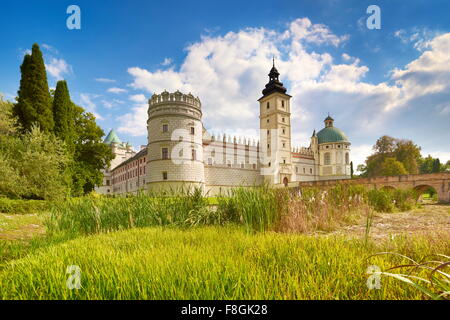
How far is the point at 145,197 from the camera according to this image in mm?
7152

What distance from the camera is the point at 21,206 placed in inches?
469

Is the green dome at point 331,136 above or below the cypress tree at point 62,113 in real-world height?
above

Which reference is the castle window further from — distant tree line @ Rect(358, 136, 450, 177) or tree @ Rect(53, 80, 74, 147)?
distant tree line @ Rect(358, 136, 450, 177)

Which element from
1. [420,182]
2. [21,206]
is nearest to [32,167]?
[21,206]

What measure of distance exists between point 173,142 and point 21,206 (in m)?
19.5

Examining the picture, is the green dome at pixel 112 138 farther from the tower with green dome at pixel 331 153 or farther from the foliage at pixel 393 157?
the foliage at pixel 393 157

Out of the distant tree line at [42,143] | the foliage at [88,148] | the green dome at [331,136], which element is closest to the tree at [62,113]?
the distant tree line at [42,143]

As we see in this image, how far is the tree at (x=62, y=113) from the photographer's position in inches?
728

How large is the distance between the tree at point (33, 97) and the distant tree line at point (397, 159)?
145ft

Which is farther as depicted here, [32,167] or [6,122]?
[6,122]

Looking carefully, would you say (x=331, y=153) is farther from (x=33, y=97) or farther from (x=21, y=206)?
(x=21, y=206)

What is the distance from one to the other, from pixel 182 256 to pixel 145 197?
500cm

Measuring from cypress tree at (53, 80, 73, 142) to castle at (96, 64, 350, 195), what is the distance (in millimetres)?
7183

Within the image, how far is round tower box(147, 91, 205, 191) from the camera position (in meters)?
30.0
